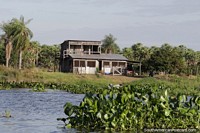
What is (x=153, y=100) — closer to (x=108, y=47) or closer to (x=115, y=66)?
(x=115, y=66)

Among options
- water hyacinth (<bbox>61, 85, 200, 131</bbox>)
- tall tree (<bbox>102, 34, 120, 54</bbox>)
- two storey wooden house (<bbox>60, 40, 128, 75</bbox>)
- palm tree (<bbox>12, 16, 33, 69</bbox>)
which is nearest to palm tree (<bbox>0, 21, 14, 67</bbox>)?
palm tree (<bbox>12, 16, 33, 69</bbox>)

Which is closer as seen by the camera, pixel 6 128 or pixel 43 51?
pixel 6 128

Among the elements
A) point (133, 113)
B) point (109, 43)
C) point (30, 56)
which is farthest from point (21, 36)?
point (133, 113)

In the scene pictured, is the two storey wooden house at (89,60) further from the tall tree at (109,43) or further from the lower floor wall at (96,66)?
the tall tree at (109,43)

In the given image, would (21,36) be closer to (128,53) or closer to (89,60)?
(89,60)

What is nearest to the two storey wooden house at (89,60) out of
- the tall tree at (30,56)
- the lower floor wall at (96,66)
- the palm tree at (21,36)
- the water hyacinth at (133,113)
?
the lower floor wall at (96,66)

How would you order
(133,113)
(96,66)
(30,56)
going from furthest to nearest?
(30,56), (96,66), (133,113)

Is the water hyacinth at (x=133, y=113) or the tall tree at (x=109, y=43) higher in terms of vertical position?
the tall tree at (x=109, y=43)

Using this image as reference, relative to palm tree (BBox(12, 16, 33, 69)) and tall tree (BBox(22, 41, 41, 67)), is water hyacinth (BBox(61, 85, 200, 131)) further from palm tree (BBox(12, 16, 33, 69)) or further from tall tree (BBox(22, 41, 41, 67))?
tall tree (BBox(22, 41, 41, 67))

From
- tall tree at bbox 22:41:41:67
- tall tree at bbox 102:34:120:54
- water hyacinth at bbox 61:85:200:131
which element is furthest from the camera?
tall tree at bbox 102:34:120:54

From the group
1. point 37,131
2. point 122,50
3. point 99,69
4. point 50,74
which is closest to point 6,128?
point 37,131

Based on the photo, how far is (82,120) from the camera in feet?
65.0

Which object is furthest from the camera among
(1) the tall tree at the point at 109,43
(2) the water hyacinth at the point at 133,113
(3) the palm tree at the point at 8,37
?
(1) the tall tree at the point at 109,43

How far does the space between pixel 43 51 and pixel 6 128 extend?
8806 centimetres
